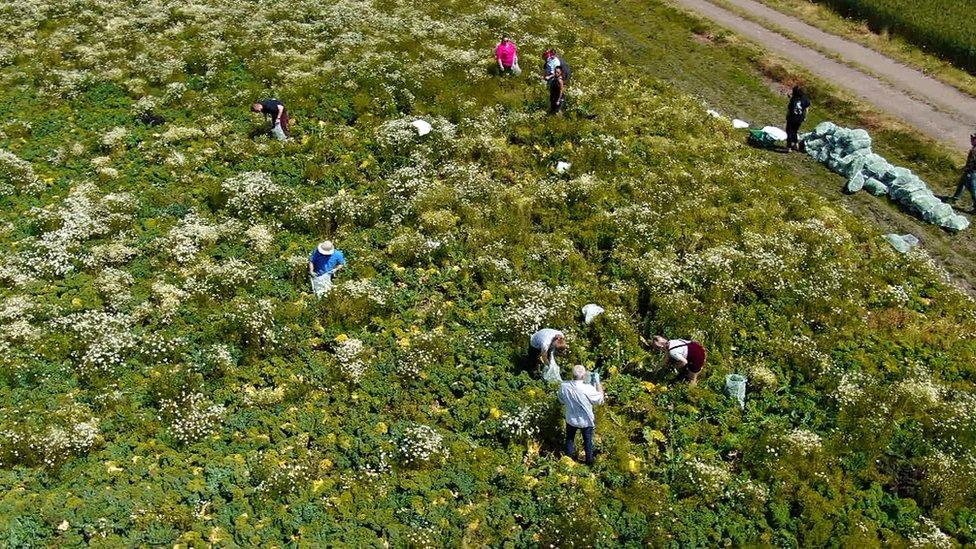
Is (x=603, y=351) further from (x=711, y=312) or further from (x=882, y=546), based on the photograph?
(x=882, y=546)

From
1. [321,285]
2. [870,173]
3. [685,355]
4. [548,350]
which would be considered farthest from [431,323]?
[870,173]

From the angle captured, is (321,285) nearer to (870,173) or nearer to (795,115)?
(795,115)

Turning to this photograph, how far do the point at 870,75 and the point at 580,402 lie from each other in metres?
29.5

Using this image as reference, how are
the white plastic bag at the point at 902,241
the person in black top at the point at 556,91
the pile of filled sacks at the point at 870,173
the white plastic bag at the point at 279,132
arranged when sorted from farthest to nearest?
the person in black top at the point at 556,91
the white plastic bag at the point at 279,132
the pile of filled sacks at the point at 870,173
the white plastic bag at the point at 902,241

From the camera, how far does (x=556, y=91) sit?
26.7m

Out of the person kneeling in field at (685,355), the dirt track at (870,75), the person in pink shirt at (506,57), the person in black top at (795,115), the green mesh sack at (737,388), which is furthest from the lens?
the dirt track at (870,75)

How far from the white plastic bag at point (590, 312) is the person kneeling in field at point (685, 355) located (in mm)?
1906

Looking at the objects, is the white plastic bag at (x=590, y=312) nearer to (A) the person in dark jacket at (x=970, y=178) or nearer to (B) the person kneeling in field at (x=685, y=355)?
(B) the person kneeling in field at (x=685, y=355)

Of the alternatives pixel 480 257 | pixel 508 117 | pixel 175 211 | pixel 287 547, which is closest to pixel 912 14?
pixel 508 117

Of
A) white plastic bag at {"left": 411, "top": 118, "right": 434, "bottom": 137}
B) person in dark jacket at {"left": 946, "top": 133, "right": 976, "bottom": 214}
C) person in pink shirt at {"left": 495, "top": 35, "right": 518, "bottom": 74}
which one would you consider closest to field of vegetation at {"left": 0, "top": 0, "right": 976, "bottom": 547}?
white plastic bag at {"left": 411, "top": 118, "right": 434, "bottom": 137}

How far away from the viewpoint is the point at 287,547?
1248 cm

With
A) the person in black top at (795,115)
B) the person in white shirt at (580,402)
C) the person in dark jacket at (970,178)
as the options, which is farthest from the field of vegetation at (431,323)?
the person in dark jacket at (970,178)

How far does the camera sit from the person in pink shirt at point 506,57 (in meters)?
29.2

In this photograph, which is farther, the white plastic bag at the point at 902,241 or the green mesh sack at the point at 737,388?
the white plastic bag at the point at 902,241
